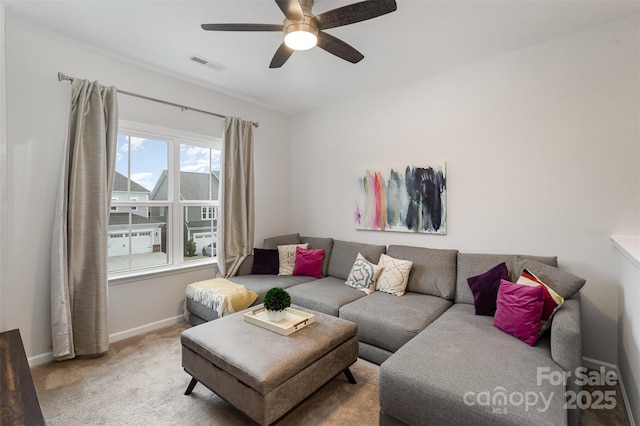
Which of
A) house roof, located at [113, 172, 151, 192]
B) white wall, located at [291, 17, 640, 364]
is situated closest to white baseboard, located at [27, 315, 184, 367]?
house roof, located at [113, 172, 151, 192]

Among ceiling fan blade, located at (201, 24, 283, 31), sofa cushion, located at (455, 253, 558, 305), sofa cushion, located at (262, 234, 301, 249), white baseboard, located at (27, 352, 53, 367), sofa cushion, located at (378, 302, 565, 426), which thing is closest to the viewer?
sofa cushion, located at (378, 302, 565, 426)

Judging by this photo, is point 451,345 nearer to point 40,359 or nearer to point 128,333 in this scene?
point 128,333

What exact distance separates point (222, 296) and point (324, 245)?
1513 mm

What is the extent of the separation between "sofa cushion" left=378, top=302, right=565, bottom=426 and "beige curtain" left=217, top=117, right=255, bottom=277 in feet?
8.23

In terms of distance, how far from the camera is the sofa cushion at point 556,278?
6.79 ft

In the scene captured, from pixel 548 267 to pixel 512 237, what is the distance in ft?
1.77

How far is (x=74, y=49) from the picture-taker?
8.66 feet

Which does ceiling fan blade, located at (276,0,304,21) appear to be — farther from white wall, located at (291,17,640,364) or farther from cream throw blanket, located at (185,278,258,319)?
cream throw blanket, located at (185,278,258,319)

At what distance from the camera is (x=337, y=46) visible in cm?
214

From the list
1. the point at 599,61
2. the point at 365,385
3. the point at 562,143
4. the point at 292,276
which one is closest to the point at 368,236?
the point at 292,276

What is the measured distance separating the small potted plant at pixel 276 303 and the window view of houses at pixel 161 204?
1906 millimetres

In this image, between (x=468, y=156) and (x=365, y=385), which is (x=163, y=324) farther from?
(x=468, y=156)

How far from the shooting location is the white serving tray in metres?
2.02

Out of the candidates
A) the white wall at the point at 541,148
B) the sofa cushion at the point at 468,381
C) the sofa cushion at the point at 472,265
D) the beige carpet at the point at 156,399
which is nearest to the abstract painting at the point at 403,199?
the white wall at the point at 541,148
